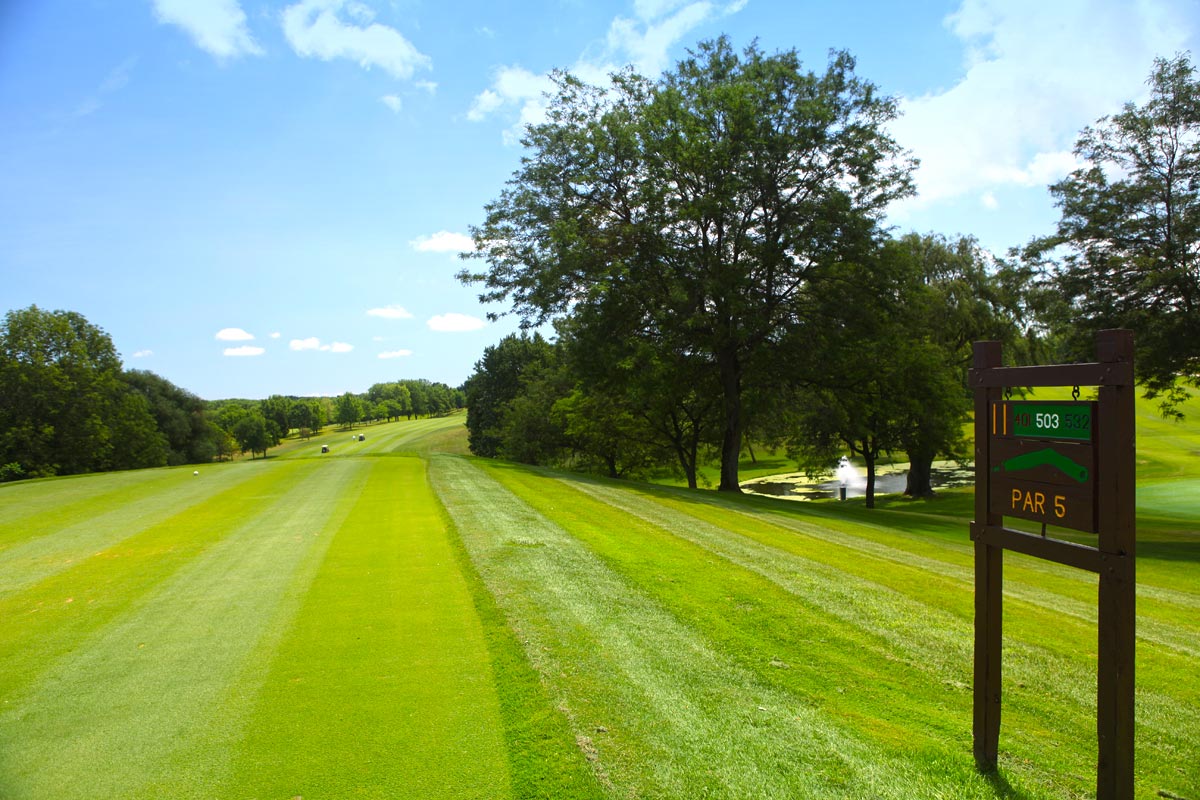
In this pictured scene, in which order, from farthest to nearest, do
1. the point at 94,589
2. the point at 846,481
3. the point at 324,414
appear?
the point at 324,414 < the point at 846,481 < the point at 94,589

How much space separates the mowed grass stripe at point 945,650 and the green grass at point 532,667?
0.12 feet

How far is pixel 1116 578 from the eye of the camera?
12.0 feet

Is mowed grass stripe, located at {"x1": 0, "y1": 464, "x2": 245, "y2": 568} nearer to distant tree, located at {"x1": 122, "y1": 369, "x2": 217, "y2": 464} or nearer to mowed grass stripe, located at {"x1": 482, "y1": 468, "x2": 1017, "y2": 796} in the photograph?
mowed grass stripe, located at {"x1": 482, "y1": 468, "x2": 1017, "y2": 796}

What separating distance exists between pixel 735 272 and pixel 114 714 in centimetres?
2199

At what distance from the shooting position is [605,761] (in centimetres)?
437

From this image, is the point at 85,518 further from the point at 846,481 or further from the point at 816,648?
the point at 846,481

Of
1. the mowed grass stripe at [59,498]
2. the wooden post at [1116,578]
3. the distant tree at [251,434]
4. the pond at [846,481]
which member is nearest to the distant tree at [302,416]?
the distant tree at [251,434]

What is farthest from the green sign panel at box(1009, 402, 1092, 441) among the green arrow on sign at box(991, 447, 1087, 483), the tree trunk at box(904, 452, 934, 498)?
the tree trunk at box(904, 452, 934, 498)

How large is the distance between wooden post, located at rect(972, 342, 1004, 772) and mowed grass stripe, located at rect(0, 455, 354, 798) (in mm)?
5212

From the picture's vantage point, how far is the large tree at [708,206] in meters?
24.0

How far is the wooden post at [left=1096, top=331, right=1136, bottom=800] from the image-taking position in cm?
361

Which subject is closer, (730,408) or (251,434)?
(730,408)

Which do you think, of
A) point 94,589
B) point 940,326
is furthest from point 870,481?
point 94,589

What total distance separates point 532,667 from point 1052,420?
14.7 feet
